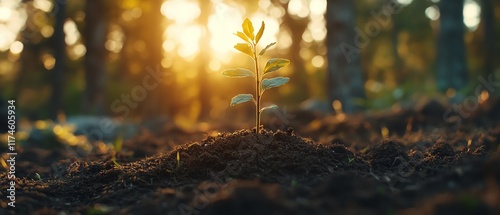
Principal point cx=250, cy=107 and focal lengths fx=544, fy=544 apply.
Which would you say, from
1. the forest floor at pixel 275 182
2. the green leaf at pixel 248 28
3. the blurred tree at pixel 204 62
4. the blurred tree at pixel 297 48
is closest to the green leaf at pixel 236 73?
the green leaf at pixel 248 28

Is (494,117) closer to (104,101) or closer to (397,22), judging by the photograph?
(104,101)

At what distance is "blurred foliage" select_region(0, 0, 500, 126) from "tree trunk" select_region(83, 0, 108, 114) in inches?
19.2

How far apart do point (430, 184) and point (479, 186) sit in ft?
0.97

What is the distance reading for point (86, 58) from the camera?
17.0m

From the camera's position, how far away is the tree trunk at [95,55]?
17.1 metres

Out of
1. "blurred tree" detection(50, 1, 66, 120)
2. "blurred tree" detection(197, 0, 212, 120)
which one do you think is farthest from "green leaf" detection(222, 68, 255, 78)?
"blurred tree" detection(50, 1, 66, 120)

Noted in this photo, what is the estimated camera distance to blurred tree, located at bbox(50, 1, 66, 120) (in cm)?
1839

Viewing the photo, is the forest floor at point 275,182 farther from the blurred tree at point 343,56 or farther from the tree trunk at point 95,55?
the tree trunk at point 95,55

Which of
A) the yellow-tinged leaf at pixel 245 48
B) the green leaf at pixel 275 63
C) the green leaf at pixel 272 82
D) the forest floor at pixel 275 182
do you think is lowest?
the forest floor at pixel 275 182

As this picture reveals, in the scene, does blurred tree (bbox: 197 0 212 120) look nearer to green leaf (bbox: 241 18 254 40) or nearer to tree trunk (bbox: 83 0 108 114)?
tree trunk (bbox: 83 0 108 114)

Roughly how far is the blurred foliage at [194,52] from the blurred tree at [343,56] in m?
3.62

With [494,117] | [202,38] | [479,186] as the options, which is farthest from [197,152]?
[202,38]

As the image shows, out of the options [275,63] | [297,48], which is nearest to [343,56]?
[275,63]

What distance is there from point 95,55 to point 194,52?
9494mm
